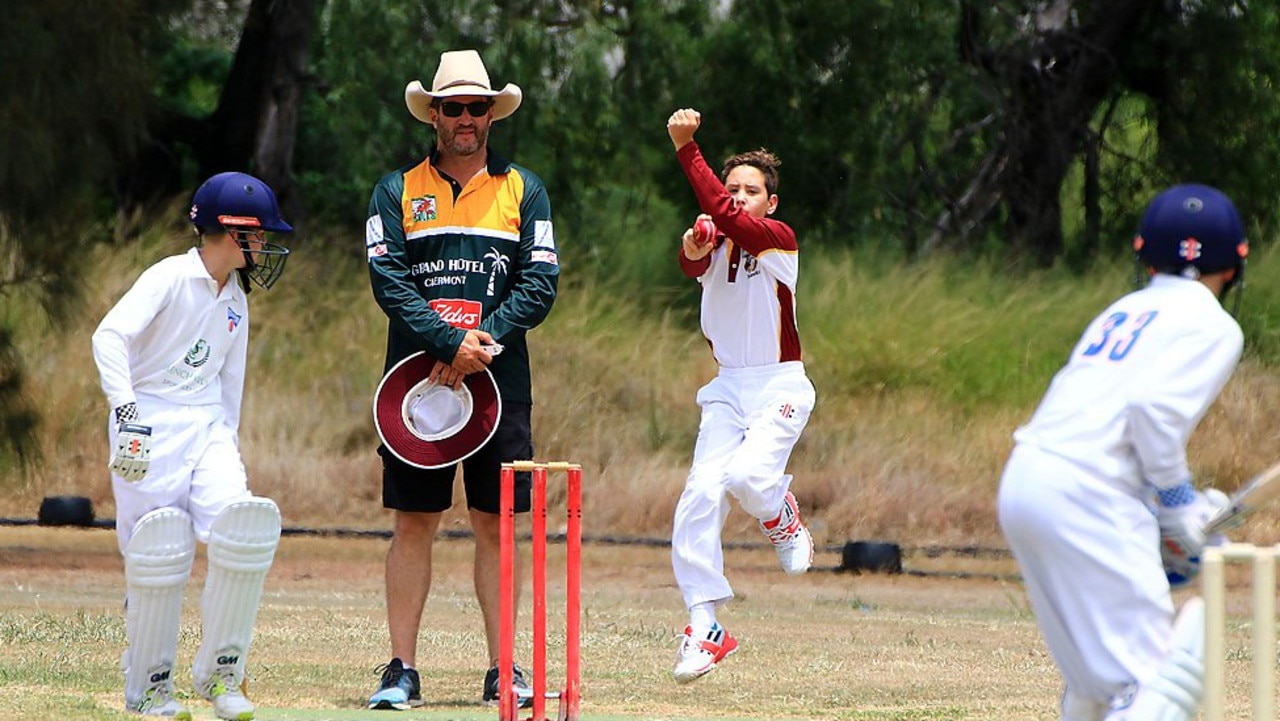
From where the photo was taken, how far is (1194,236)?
4.24 metres

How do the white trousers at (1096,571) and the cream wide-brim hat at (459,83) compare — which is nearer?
the white trousers at (1096,571)

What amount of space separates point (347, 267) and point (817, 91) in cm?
408

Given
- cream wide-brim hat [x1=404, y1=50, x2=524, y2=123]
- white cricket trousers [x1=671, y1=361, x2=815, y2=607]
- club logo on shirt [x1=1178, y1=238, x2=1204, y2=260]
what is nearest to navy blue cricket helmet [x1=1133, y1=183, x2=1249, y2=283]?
club logo on shirt [x1=1178, y1=238, x2=1204, y2=260]

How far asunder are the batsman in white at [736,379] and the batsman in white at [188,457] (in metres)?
1.46

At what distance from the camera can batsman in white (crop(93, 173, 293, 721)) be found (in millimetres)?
5312

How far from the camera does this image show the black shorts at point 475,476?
20.7 ft

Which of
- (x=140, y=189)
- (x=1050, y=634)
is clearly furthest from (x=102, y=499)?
(x=1050, y=634)

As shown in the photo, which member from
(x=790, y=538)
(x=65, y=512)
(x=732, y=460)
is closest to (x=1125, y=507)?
(x=732, y=460)

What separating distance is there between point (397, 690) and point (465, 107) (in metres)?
1.83

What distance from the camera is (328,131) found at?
57.0 feet

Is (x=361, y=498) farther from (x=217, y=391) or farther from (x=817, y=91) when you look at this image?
(x=217, y=391)

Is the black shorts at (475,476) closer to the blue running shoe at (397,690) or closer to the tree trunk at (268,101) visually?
the blue running shoe at (397,690)

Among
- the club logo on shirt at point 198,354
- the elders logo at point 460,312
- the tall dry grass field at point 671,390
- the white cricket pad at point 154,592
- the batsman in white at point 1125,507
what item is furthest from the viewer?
the tall dry grass field at point 671,390

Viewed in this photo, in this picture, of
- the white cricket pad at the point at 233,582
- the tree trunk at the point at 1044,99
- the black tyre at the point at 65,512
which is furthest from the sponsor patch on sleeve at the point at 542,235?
the tree trunk at the point at 1044,99
